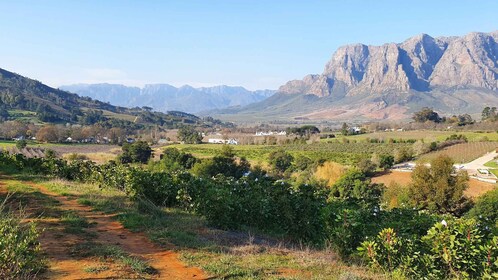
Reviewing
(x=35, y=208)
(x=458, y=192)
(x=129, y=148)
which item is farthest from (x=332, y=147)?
(x=35, y=208)

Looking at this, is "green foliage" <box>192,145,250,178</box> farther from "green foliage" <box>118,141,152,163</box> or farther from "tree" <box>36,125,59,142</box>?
"tree" <box>36,125,59,142</box>

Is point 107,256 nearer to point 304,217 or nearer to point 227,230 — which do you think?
point 227,230

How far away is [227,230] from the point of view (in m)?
9.38

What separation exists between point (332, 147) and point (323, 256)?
78.4 metres

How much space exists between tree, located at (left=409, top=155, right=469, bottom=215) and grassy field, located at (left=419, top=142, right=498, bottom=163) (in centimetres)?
3281

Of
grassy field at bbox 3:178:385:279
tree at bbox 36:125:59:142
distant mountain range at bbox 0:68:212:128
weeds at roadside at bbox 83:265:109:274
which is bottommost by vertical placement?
tree at bbox 36:125:59:142

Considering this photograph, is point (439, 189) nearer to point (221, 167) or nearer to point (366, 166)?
point (366, 166)

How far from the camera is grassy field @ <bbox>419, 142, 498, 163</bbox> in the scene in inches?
2522

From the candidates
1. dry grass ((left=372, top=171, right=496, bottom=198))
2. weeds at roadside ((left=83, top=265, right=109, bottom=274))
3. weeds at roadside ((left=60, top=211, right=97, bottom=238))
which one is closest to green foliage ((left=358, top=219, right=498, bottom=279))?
weeds at roadside ((left=83, top=265, right=109, bottom=274))

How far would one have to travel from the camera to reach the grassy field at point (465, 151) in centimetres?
6406

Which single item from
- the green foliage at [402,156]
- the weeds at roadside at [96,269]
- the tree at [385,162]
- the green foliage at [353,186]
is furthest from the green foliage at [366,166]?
the weeds at roadside at [96,269]

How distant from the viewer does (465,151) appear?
68.6 metres

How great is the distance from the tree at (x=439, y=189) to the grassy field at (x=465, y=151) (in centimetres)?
3281

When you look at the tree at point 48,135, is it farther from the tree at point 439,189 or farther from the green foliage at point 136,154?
the tree at point 439,189
